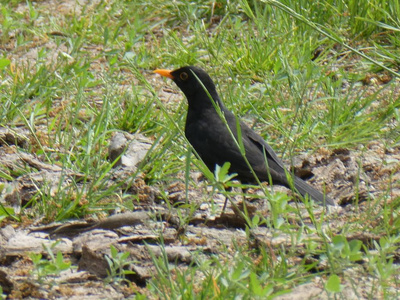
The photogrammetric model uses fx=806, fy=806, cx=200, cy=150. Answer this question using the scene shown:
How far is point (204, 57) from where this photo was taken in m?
6.50

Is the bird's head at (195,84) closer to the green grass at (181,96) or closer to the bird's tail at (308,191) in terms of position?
the green grass at (181,96)

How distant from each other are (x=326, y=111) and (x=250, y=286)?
2783mm

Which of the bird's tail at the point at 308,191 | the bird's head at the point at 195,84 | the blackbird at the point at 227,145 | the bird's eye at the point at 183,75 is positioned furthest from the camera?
the bird's eye at the point at 183,75

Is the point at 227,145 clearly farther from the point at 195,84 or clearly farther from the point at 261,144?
the point at 195,84

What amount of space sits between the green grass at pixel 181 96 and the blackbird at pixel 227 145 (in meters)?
0.12

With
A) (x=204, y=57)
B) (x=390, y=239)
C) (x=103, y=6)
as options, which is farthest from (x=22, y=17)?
(x=390, y=239)

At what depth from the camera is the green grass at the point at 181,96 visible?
3.74 m

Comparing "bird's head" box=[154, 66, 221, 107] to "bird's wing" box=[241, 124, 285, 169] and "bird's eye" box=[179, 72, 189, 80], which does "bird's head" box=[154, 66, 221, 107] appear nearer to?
"bird's eye" box=[179, 72, 189, 80]

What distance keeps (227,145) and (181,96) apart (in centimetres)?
137

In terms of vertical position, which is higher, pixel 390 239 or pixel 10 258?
pixel 390 239

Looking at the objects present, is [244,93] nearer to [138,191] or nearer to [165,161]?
[165,161]

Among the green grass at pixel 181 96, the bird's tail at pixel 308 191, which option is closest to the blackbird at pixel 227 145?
the bird's tail at pixel 308 191

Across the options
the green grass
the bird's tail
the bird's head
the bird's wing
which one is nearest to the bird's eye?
the bird's head

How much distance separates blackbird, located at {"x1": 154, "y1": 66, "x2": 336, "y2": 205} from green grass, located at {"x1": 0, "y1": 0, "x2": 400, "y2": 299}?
0.39 feet
